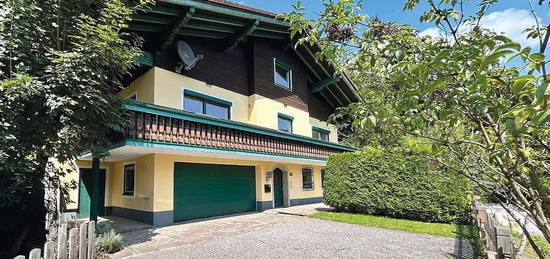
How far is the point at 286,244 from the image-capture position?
7.09 meters

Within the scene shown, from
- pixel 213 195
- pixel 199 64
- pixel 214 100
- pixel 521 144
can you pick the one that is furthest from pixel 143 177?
pixel 521 144

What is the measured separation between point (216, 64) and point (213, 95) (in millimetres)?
1500

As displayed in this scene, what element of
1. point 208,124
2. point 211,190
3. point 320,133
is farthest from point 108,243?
point 320,133

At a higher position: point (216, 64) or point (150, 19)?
point (150, 19)

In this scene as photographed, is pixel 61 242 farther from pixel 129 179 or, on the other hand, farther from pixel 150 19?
pixel 129 179

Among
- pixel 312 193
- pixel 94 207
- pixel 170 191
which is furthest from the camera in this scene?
pixel 312 193

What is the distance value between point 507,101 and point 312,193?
15.6 metres

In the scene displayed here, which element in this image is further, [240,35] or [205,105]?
[240,35]

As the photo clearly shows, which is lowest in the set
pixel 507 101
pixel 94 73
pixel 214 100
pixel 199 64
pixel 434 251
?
pixel 434 251

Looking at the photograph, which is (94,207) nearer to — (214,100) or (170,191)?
(170,191)

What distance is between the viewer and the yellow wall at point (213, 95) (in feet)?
33.4

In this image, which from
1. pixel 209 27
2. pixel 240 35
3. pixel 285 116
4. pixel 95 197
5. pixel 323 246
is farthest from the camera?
pixel 285 116

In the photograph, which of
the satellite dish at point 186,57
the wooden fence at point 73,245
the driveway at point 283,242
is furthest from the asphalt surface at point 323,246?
the satellite dish at point 186,57

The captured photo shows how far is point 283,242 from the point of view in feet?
23.9
